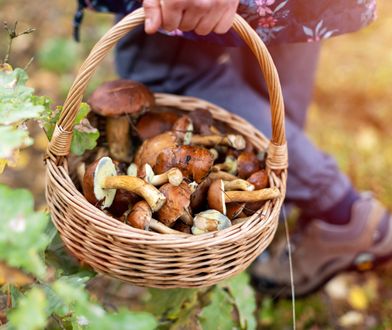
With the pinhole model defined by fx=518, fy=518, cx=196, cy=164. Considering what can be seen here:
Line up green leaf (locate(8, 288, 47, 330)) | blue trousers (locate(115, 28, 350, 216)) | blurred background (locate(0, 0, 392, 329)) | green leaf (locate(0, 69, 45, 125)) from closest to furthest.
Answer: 1. green leaf (locate(8, 288, 47, 330))
2. green leaf (locate(0, 69, 45, 125))
3. blue trousers (locate(115, 28, 350, 216))
4. blurred background (locate(0, 0, 392, 329))

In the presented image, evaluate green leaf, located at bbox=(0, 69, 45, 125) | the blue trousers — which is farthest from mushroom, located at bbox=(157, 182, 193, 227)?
the blue trousers

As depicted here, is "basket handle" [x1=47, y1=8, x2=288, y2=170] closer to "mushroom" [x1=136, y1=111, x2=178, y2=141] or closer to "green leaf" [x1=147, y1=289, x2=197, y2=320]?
"mushroom" [x1=136, y1=111, x2=178, y2=141]

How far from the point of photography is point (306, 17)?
4.22ft

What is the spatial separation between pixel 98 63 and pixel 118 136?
34 centimetres

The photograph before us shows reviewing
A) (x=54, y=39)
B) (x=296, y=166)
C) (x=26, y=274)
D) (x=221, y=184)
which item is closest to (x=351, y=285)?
(x=296, y=166)

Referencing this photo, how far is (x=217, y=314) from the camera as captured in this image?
1337mm

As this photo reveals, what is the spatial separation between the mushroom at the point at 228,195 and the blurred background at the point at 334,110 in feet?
2.19

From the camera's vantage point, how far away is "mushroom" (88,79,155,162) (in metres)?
1.30

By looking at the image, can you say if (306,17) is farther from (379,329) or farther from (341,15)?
(379,329)

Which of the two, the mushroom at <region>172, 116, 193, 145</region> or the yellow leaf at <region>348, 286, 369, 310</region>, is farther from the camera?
the yellow leaf at <region>348, 286, 369, 310</region>

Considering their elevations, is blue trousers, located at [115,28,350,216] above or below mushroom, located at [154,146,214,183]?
below

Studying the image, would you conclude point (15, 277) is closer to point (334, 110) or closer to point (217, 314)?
point (217, 314)

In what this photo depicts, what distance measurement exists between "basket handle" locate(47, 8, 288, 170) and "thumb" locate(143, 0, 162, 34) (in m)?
0.01

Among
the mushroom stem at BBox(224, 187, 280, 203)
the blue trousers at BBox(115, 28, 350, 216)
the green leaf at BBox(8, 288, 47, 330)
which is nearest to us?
the green leaf at BBox(8, 288, 47, 330)
